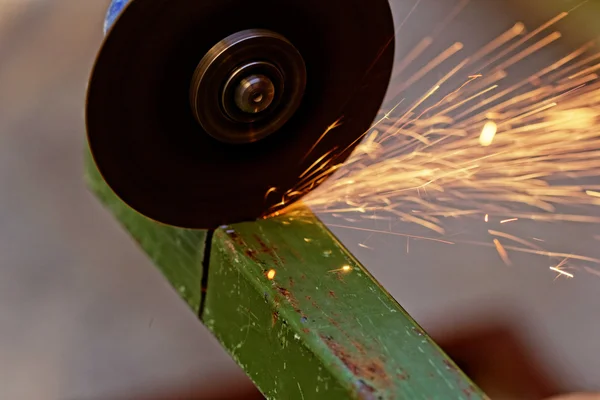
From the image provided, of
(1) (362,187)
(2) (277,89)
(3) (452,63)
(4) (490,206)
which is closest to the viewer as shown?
(2) (277,89)

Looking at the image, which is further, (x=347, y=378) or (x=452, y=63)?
(x=452, y=63)

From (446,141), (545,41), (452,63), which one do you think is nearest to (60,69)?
(446,141)

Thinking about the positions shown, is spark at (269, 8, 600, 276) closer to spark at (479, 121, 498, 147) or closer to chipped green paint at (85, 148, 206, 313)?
spark at (479, 121, 498, 147)

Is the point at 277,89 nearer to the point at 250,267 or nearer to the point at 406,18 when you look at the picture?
the point at 250,267

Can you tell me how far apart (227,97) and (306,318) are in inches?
12.2

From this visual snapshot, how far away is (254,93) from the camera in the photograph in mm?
885

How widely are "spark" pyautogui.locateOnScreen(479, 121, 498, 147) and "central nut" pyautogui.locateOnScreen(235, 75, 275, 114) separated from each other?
0.78 metres

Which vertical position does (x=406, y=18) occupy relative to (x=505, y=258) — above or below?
above

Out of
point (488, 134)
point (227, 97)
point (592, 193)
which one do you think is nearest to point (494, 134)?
point (488, 134)

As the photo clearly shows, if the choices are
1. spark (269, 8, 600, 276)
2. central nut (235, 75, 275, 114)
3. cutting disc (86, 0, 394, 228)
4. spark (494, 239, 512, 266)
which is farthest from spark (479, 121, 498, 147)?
central nut (235, 75, 275, 114)

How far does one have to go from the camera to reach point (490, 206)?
234cm

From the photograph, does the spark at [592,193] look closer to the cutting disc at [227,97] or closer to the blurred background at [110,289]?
the blurred background at [110,289]

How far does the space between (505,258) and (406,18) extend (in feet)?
3.35

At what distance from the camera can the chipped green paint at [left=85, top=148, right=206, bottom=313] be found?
1130 mm
